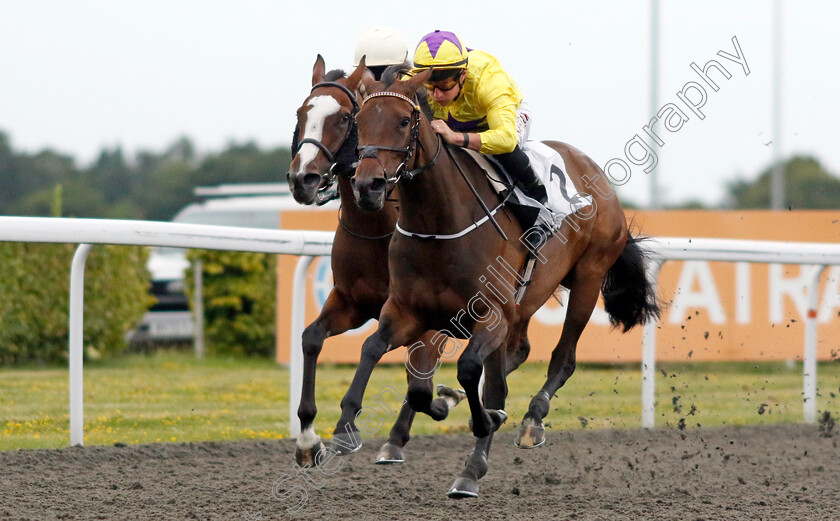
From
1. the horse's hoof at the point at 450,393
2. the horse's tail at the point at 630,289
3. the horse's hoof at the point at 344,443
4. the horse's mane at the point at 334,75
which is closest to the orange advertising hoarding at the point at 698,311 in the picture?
the horse's tail at the point at 630,289

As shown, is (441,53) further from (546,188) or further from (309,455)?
(309,455)

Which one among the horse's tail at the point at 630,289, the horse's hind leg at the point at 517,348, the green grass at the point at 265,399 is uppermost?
the horse's tail at the point at 630,289

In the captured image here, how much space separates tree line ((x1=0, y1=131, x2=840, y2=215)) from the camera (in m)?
35.1

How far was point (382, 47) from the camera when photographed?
4723mm

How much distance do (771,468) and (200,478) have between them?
272 centimetres

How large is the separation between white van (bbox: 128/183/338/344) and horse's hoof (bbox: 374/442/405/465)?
5.22 m

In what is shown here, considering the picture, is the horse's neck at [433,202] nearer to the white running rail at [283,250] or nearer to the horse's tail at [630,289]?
the white running rail at [283,250]

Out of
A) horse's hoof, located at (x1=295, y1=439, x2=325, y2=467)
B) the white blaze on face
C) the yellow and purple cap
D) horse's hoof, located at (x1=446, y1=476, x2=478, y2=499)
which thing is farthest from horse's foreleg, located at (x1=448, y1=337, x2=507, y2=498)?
the yellow and purple cap

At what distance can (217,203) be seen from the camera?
13.9 meters

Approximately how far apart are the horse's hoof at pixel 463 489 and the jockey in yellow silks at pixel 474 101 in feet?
A: 3.93

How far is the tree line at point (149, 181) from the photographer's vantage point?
35.1 metres

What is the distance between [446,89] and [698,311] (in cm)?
561

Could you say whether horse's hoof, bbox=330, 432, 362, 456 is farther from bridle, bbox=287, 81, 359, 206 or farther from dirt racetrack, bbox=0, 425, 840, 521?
bridle, bbox=287, 81, 359, 206

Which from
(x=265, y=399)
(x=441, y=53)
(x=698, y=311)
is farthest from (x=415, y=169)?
(x=698, y=311)
